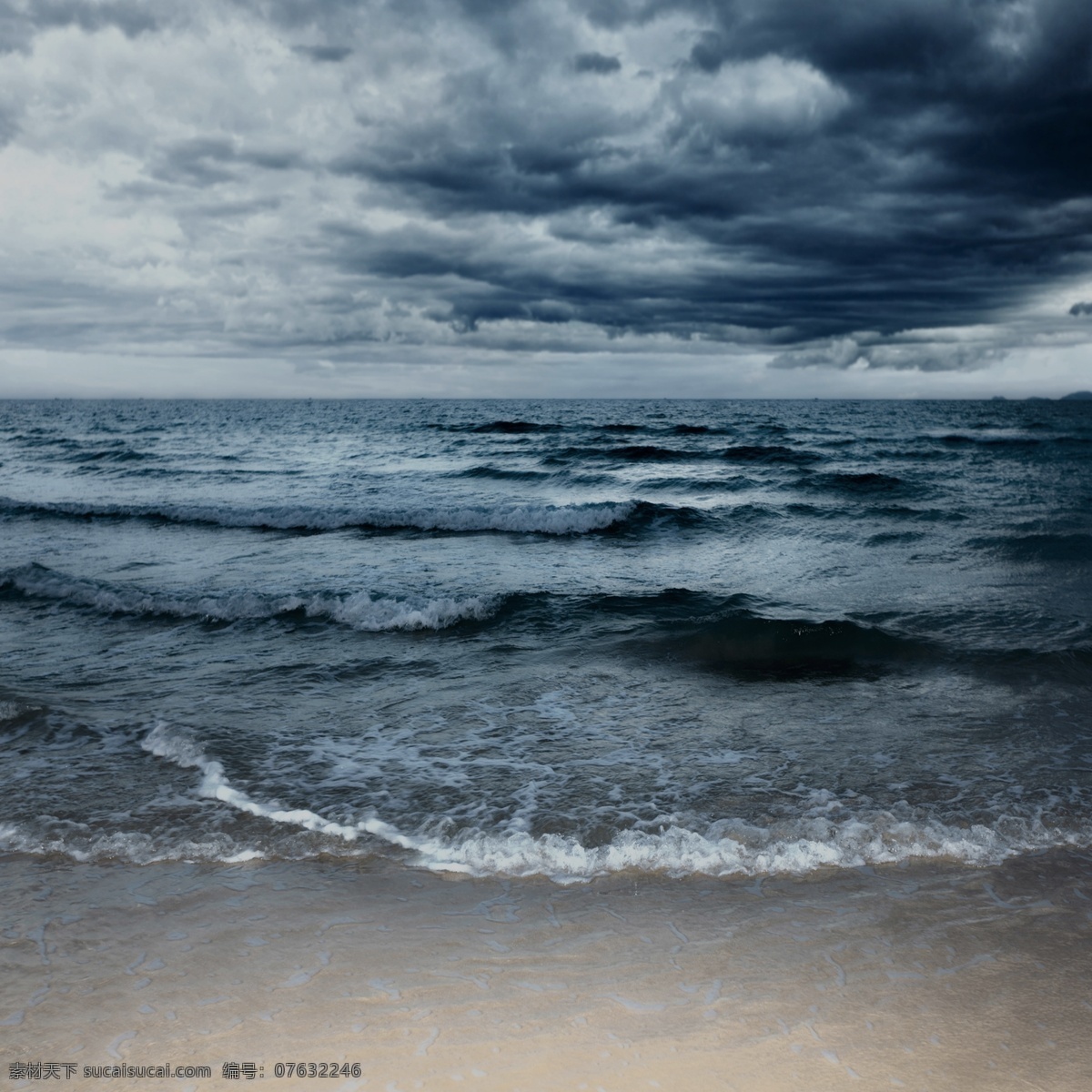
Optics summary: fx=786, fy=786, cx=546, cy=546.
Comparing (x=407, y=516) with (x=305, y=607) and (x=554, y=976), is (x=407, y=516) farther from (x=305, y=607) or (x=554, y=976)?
(x=554, y=976)

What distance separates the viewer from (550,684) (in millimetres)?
7938

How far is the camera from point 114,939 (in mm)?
3717

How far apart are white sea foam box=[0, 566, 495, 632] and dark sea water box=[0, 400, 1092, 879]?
0.07 m

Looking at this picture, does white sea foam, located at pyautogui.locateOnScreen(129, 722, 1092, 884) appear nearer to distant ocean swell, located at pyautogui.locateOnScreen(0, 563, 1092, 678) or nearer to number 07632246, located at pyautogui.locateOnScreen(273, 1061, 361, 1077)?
number 07632246, located at pyautogui.locateOnScreen(273, 1061, 361, 1077)

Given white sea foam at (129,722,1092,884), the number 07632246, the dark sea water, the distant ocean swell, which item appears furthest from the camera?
the distant ocean swell

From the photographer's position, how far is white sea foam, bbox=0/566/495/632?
1024cm

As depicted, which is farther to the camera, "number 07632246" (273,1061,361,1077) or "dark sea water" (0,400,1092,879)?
"dark sea water" (0,400,1092,879)

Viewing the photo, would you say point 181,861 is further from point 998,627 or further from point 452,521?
point 452,521

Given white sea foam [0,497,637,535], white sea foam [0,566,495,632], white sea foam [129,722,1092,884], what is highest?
white sea foam [0,497,637,535]

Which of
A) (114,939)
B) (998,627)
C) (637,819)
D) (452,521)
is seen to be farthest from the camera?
(452,521)

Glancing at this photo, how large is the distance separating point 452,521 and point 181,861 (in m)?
14.7

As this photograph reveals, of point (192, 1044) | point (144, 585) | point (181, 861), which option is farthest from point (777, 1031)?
point (144, 585)

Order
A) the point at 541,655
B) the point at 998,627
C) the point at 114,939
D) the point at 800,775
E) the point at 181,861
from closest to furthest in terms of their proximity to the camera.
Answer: the point at 114,939 < the point at 181,861 < the point at 800,775 < the point at 541,655 < the point at 998,627

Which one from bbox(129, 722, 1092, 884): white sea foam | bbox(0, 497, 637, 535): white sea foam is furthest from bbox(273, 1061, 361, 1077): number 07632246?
bbox(0, 497, 637, 535): white sea foam
